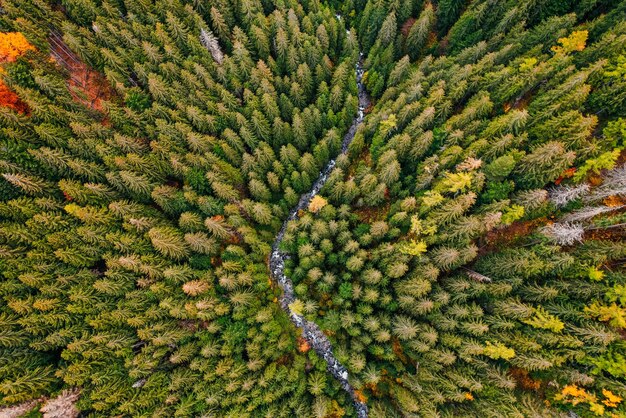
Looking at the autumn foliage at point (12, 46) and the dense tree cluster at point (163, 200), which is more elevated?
the autumn foliage at point (12, 46)

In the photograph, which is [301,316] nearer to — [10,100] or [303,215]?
[303,215]

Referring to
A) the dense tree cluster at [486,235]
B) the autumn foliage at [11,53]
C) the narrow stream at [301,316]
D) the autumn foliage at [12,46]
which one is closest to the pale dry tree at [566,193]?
the dense tree cluster at [486,235]

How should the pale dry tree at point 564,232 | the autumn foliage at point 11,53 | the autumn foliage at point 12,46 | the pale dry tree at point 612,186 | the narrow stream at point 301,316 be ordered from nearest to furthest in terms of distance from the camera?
the pale dry tree at point 564,232
the pale dry tree at point 612,186
the autumn foliage at point 11,53
the autumn foliage at point 12,46
the narrow stream at point 301,316

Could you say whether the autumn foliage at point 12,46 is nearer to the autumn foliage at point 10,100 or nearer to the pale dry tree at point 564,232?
the autumn foliage at point 10,100

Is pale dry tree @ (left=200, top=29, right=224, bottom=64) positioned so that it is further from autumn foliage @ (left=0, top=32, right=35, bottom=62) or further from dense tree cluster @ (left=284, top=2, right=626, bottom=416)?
dense tree cluster @ (left=284, top=2, right=626, bottom=416)

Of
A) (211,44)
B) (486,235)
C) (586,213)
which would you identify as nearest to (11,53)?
(211,44)

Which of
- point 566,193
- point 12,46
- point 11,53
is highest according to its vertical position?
point 12,46
